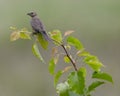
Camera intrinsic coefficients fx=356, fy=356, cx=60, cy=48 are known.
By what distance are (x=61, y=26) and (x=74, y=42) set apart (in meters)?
1.61

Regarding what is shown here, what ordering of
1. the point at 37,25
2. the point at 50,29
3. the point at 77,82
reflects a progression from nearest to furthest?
the point at 77,82 < the point at 37,25 < the point at 50,29

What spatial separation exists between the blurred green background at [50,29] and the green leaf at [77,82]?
63.0 inches

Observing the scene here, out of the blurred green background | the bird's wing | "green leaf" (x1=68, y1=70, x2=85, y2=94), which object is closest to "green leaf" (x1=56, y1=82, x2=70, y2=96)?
"green leaf" (x1=68, y1=70, x2=85, y2=94)

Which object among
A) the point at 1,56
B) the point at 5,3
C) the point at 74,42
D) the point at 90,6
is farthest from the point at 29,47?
the point at 74,42

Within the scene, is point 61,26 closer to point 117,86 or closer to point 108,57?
Result: point 108,57

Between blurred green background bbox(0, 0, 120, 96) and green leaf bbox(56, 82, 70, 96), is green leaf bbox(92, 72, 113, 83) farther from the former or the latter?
blurred green background bbox(0, 0, 120, 96)

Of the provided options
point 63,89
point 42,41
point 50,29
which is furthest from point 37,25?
point 50,29

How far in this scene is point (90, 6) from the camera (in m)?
2.44

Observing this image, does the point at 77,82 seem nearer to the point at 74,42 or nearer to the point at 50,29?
the point at 74,42

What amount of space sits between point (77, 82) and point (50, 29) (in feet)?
5.31

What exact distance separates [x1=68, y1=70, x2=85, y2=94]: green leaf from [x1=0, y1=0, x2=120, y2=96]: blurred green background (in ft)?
5.25

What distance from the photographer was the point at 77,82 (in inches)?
26.6

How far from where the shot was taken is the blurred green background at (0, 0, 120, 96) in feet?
7.60

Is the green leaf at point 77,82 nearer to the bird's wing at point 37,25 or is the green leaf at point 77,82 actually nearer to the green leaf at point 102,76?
the green leaf at point 102,76
